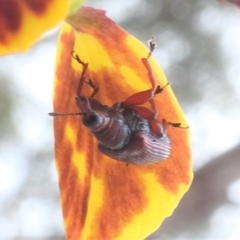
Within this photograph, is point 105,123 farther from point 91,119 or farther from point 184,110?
point 184,110

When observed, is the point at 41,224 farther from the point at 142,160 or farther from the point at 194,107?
the point at 194,107

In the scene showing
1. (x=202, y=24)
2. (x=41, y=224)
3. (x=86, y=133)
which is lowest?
(x=41, y=224)

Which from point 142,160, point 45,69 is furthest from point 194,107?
point 45,69

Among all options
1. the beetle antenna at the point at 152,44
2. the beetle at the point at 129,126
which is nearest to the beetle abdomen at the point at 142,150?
the beetle at the point at 129,126

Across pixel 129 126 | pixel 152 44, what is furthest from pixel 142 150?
pixel 152 44

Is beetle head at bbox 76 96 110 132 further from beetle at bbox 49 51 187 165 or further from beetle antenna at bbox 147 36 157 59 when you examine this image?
beetle antenna at bbox 147 36 157 59

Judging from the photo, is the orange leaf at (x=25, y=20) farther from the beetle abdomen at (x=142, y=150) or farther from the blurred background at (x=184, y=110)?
the beetle abdomen at (x=142, y=150)
